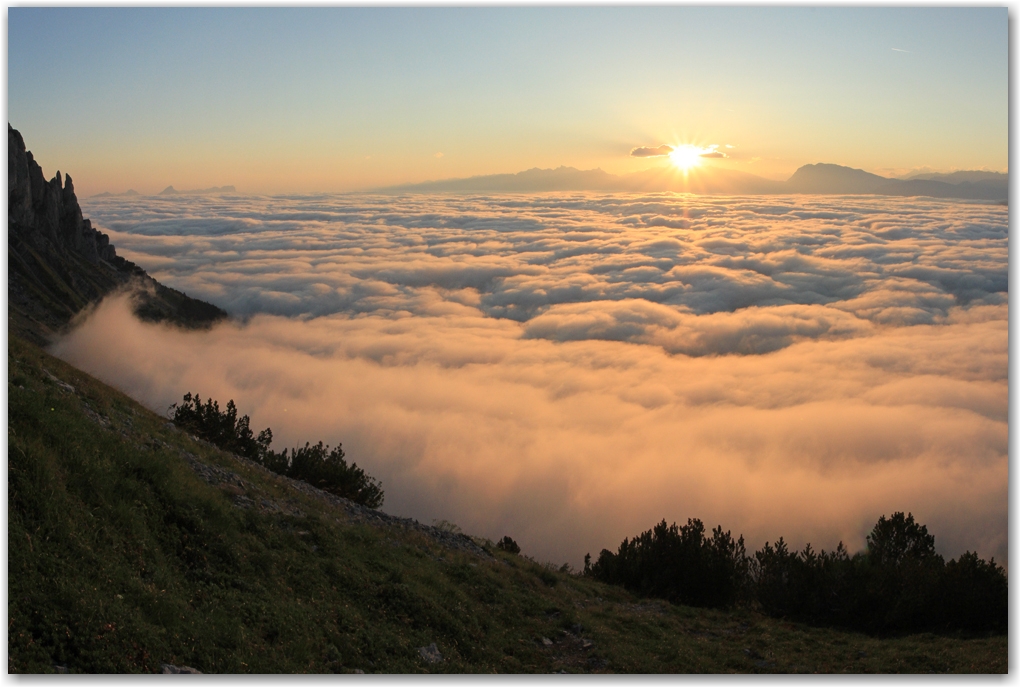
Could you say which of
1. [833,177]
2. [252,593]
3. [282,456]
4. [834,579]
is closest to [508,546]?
[282,456]

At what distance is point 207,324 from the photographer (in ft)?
376

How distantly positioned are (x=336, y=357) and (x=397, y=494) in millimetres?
63870

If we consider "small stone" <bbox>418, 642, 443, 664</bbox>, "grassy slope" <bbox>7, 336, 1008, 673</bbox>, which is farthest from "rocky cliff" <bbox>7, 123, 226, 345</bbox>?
"small stone" <bbox>418, 642, 443, 664</bbox>

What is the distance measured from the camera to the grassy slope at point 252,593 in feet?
25.7

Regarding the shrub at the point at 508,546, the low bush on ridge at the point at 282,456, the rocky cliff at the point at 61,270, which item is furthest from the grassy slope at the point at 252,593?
the rocky cliff at the point at 61,270

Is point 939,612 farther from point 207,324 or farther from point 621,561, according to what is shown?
point 207,324

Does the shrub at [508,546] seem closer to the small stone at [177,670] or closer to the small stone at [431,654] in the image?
the small stone at [431,654]

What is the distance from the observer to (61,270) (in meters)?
81.3

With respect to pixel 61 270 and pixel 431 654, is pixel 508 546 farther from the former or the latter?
pixel 61 270

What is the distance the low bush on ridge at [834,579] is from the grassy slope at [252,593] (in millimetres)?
1365

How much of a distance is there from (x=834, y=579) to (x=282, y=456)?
16636mm

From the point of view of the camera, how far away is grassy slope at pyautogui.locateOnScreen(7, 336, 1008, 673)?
784 cm

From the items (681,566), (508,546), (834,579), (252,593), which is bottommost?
(508,546)

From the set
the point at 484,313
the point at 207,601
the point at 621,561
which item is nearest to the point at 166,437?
the point at 207,601
